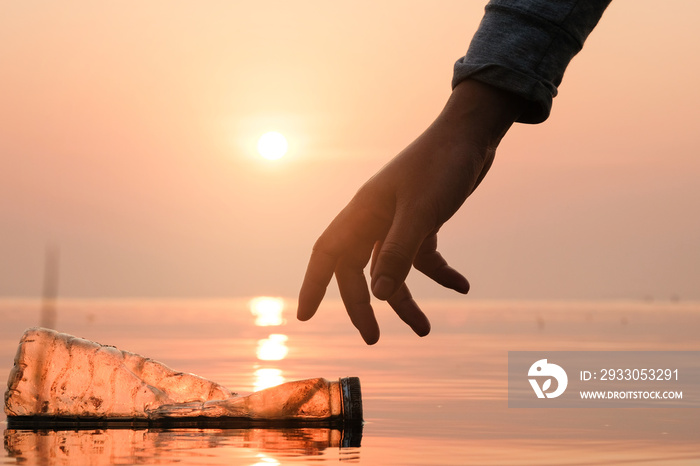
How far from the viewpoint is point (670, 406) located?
5.32m

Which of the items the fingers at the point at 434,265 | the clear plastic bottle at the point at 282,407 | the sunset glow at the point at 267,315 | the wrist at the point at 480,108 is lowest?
the clear plastic bottle at the point at 282,407

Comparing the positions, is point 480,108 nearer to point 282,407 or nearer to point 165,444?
point 165,444

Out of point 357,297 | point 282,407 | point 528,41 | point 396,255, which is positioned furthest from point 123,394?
point 528,41

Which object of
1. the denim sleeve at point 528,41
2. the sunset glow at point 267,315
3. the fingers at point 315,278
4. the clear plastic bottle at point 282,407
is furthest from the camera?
the sunset glow at point 267,315

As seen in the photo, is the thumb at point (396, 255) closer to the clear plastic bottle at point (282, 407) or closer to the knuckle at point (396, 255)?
the knuckle at point (396, 255)

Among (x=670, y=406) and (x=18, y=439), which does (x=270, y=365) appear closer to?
(x=670, y=406)

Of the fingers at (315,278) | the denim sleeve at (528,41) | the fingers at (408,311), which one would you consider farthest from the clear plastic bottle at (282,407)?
the denim sleeve at (528,41)

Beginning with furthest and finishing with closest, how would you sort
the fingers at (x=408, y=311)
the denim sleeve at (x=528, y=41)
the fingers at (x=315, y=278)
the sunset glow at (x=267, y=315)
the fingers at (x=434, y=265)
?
the sunset glow at (x=267, y=315), the fingers at (x=434, y=265), the fingers at (x=408, y=311), the fingers at (x=315, y=278), the denim sleeve at (x=528, y=41)

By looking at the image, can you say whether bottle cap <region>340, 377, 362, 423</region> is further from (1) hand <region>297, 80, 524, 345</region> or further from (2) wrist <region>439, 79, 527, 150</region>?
(2) wrist <region>439, 79, 527, 150</region>

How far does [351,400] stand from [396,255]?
2591 mm

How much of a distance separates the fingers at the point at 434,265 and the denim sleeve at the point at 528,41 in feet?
1.97

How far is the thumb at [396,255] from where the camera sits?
1656mm

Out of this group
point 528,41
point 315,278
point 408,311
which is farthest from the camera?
point 408,311

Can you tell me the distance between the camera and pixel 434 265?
221 cm
